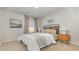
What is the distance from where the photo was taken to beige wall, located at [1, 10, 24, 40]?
110cm

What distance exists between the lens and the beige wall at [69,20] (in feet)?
3.60

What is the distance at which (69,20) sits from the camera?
1.18 metres

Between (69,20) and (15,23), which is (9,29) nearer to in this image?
(15,23)

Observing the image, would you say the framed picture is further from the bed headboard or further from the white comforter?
the bed headboard

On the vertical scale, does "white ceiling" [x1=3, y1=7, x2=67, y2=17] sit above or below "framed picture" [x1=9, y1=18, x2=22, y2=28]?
above

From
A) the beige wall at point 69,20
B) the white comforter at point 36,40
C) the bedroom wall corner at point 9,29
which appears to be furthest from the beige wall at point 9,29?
the beige wall at point 69,20

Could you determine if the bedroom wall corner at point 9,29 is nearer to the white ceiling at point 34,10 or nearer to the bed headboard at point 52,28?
the white ceiling at point 34,10

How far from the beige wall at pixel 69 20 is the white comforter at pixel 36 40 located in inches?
9.2

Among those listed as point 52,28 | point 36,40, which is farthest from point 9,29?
point 52,28

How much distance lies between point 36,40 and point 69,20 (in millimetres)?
676

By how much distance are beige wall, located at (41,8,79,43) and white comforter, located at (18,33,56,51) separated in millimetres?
233

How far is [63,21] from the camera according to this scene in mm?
1214

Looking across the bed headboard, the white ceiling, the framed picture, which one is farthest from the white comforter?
the white ceiling
